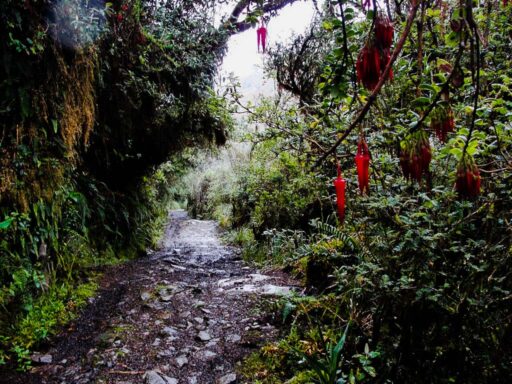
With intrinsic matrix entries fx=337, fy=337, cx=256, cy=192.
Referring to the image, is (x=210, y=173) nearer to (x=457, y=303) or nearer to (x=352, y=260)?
(x=352, y=260)

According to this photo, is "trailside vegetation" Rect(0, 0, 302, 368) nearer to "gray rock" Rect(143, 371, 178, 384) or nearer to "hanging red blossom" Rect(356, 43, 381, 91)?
"hanging red blossom" Rect(356, 43, 381, 91)

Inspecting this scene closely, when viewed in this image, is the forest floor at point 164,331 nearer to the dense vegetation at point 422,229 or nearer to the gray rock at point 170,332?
the gray rock at point 170,332

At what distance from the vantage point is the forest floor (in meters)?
2.56

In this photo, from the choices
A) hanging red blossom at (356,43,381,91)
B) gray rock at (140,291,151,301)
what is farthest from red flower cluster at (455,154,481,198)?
gray rock at (140,291,151,301)

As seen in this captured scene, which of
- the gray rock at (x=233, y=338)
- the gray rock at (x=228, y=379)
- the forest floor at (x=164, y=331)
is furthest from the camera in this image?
the gray rock at (x=233, y=338)

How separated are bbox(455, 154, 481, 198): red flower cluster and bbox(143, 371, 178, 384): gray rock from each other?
2397mm

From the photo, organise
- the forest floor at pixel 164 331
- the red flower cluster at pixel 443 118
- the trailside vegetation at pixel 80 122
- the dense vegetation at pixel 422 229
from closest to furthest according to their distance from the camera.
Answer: the red flower cluster at pixel 443 118 < the dense vegetation at pixel 422 229 < the forest floor at pixel 164 331 < the trailside vegetation at pixel 80 122

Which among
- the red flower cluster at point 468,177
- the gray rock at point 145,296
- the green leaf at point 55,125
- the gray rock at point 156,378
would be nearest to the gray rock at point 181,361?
the gray rock at point 156,378

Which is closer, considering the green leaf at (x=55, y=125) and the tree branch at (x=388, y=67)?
the tree branch at (x=388, y=67)

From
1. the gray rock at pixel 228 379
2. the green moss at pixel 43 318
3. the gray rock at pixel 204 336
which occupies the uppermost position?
the green moss at pixel 43 318

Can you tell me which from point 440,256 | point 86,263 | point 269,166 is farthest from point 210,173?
point 440,256

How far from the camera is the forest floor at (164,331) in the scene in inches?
101

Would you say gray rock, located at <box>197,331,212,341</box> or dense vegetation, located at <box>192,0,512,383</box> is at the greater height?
dense vegetation, located at <box>192,0,512,383</box>

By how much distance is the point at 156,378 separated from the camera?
2.50 metres
